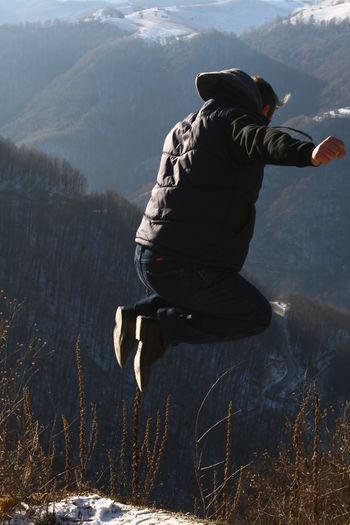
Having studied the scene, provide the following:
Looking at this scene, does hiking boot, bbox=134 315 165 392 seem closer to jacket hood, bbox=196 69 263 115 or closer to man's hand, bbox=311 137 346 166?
jacket hood, bbox=196 69 263 115

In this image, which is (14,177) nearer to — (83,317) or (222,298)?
(83,317)

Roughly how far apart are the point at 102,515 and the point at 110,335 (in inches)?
3688

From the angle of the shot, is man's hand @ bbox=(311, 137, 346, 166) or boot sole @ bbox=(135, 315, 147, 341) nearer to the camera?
man's hand @ bbox=(311, 137, 346, 166)

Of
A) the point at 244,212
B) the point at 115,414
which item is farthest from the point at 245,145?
the point at 115,414

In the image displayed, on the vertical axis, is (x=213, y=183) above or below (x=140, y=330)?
above

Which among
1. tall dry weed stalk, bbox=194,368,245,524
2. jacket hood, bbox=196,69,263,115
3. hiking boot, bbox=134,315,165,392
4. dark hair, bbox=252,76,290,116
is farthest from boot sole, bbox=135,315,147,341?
dark hair, bbox=252,76,290,116

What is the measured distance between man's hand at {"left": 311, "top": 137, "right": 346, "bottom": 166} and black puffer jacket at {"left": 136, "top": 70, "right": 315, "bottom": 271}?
0.52m

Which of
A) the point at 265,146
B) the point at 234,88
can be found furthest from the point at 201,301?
the point at 234,88

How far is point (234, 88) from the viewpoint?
386 centimetres

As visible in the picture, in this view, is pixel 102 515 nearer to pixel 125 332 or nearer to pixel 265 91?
pixel 125 332

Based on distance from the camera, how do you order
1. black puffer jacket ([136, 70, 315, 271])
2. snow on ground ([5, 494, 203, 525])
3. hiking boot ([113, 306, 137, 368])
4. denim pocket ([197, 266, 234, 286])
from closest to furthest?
black puffer jacket ([136, 70, 315, 271]) < denim pocket ([197, 266, 234, 286]) < snow on ground ([5, 494, 203, 525]) < hiking boot ([113, 306, 137, 368])

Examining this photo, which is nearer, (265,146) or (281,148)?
(281,148)

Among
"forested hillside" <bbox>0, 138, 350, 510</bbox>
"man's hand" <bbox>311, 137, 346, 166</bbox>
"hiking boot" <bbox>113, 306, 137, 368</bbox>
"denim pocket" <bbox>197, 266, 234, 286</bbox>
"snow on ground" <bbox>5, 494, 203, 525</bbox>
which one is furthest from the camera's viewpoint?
"forested hillside" <bbox>0, 138, 350, 510</bbox>

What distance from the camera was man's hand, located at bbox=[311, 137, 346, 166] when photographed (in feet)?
10.4
